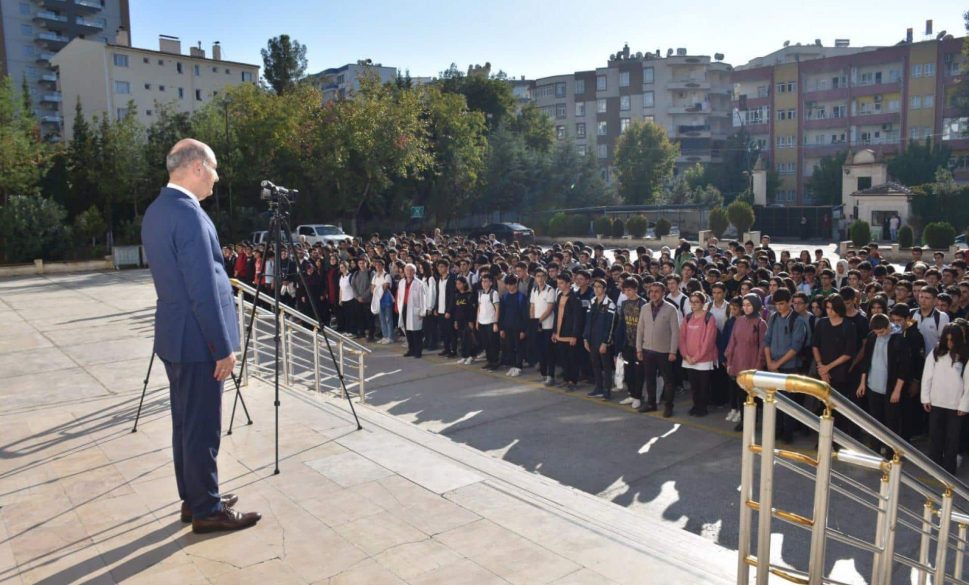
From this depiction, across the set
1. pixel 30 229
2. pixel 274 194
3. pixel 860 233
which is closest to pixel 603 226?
pixel 860 233

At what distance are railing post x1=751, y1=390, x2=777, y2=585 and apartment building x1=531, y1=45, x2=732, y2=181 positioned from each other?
258 feet

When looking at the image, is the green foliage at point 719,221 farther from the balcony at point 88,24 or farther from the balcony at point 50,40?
the balcony at point 88,24

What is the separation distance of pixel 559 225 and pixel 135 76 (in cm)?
4194

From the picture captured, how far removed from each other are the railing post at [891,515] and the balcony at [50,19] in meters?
94.5

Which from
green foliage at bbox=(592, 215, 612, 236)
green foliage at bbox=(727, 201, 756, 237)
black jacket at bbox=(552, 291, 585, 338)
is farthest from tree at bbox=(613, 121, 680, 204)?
black jacket at bbox=(552, 291, 585, 338)

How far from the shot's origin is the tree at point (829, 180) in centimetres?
5894

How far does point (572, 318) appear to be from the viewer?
37.2ft

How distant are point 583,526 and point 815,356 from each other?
488 centimetres

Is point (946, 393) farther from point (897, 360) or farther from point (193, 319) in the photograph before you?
point (193, 319)

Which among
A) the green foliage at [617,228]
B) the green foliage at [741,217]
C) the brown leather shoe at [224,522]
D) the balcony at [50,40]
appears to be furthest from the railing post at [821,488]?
the balcony at [50,40]

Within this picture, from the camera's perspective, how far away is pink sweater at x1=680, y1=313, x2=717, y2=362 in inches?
385

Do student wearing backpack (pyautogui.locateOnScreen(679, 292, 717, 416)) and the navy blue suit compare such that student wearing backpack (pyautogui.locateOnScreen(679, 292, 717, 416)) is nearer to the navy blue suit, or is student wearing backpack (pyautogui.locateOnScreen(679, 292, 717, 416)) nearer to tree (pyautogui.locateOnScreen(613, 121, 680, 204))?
the navy blue suit

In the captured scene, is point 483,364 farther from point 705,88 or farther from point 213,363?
point 705,88

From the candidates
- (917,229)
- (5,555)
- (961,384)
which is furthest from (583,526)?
(917,229)
